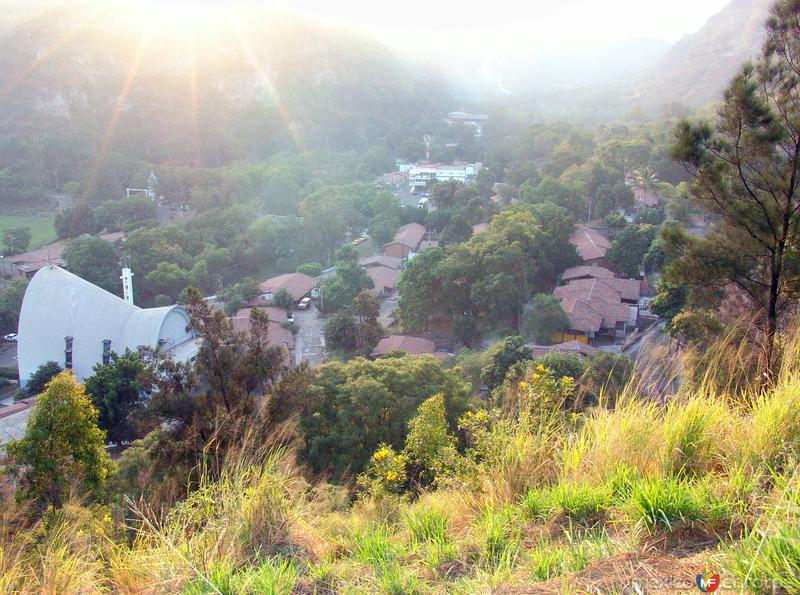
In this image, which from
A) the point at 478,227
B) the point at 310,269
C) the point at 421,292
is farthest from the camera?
the point at 478,227

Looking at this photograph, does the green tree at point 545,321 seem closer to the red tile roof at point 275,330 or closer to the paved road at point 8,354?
the red tile roof at point 275,330

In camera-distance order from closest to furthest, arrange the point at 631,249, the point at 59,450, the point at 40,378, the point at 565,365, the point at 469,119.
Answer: the point at 59,450 → the point at 565,365 → the point at 40,378 → the point at 631,249 → the point at 469,119

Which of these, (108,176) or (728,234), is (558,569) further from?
(108,176)

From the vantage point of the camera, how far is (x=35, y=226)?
2773cm

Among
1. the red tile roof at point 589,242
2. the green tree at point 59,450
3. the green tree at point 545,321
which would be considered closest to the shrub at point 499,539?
the green tree at point 59,450

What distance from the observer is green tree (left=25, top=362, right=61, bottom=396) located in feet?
44.4

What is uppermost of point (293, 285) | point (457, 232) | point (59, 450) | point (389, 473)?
point (389, 473)

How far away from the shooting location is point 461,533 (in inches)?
89.0

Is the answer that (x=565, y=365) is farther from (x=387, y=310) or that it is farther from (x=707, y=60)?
(x=707, y=60)

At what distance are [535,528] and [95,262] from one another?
68.1ft

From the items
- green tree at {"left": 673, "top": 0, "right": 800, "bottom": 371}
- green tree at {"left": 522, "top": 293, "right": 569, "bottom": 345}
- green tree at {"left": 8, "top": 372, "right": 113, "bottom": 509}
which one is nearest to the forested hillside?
green tree at {"left": 522, "top": 293, "right": 569, "bottom": 345}

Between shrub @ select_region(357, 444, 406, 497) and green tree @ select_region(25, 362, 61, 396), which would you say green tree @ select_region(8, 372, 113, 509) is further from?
green tree @ select_region(25, 362, 61, 396)

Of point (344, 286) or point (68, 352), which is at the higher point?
point (344, 286)

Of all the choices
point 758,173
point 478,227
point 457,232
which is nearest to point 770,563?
point 758,173
